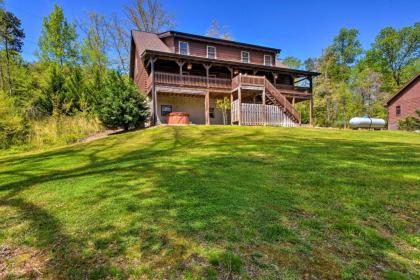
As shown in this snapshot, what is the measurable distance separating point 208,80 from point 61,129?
10.4m

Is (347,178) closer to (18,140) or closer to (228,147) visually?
(228,147)

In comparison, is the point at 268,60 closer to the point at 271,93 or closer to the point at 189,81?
the point at 271,93

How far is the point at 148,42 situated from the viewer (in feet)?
67.2

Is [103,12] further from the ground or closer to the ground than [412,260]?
further from the ground

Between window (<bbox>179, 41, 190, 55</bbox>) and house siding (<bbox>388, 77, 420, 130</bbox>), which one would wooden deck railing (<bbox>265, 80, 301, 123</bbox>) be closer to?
window (<bbox>179, 41, 190, 55</bbox>)

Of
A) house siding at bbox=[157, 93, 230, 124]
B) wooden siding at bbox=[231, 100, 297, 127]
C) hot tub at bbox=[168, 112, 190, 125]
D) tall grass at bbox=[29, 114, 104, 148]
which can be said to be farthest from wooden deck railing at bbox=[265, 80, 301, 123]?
tall grass at bbox=[29, 114, 104, 148]

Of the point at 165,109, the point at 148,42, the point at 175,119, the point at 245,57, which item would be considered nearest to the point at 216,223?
the point at 175,119

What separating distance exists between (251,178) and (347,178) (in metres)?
1.80

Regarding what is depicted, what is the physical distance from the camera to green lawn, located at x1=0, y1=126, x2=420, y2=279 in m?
2.34

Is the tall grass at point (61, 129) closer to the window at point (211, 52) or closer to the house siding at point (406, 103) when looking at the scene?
the window at point (211, 52)

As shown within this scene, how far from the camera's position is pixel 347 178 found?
484 cm

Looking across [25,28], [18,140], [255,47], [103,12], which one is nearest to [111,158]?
[18,140]

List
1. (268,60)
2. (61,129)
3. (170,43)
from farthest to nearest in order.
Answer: (268,60)
(170,43)
(61,129)

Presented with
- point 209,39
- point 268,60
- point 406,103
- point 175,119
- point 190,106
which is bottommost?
point 175,119
